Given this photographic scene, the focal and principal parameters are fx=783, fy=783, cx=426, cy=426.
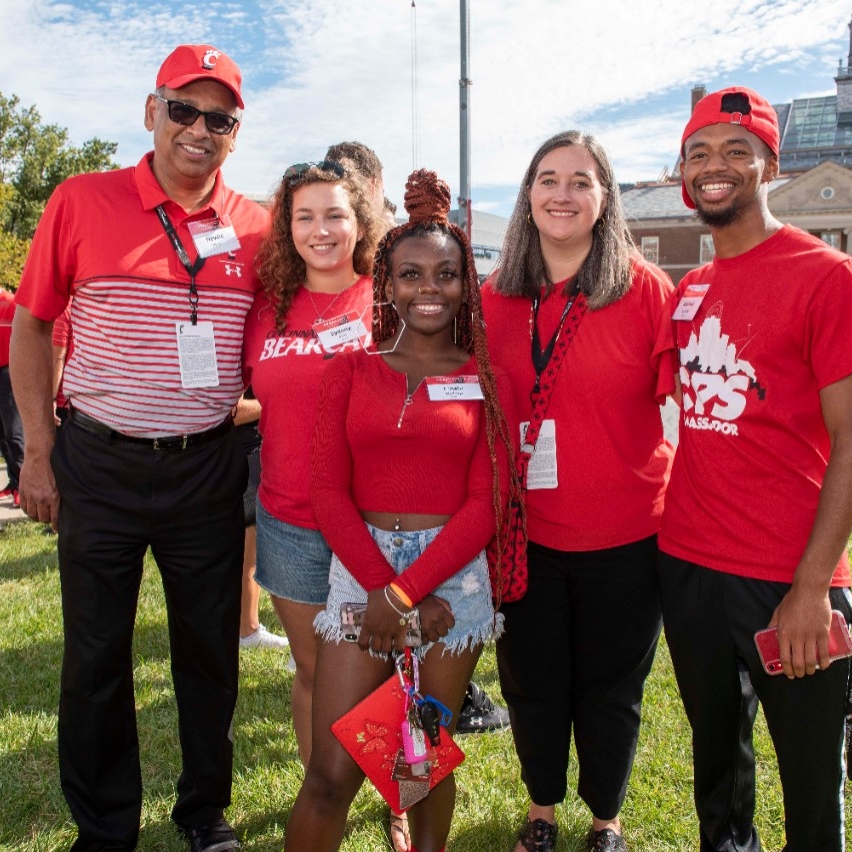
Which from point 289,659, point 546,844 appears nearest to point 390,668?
point 546,844

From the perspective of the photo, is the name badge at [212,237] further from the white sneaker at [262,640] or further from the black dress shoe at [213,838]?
the white sneaker at [262,640]

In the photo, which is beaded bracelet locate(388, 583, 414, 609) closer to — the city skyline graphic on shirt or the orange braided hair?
the orange braided hair

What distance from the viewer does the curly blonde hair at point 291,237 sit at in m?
2.66

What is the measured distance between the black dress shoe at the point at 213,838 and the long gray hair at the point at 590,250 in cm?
215

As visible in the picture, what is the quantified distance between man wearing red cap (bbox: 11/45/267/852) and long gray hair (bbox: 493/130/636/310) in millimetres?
932

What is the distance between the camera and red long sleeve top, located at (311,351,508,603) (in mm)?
2186

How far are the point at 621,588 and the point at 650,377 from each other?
69cm

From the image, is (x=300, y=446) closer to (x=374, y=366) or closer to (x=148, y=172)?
(x=374, y=366)

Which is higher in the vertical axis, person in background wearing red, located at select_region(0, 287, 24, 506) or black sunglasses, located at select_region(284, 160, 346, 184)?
black sunglasses, located at select_region(284, 160, 346, 184)

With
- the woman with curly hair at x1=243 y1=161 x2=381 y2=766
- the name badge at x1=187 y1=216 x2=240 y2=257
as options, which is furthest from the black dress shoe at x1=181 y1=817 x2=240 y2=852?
the name badge at x1=187 y1=216 x2=240 y2=257

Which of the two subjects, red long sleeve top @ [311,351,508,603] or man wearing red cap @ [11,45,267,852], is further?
man wearing red cap @ [11,45,267,852]

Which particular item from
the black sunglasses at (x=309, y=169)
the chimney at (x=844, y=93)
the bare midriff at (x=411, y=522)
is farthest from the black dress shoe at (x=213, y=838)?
the chimney at (x=844, y=93)

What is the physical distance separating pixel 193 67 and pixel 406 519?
5.41 feet

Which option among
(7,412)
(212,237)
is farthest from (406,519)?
(7,412)
